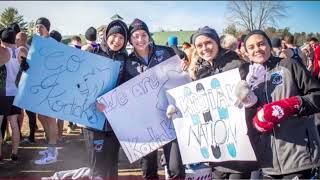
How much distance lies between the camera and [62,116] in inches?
158

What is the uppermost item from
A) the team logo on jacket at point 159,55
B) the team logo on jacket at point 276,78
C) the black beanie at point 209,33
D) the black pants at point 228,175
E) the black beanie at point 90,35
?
the black beanie at point 90,35

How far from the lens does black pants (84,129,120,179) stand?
406cm

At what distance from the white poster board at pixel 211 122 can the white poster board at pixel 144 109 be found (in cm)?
22

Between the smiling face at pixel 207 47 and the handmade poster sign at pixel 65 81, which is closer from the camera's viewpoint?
the smiling face at pixel 207 47

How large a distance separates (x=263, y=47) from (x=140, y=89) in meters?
1.50

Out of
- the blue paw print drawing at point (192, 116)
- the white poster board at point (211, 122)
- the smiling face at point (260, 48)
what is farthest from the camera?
the blue paw print drawing at point (192, 116)

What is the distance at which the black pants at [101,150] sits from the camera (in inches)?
160

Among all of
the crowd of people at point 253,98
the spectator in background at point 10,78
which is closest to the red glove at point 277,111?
the crowd of people at point 253,98

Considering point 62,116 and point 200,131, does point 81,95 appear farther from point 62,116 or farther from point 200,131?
point 200,131

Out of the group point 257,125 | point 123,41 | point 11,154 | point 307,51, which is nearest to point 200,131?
point 257,125

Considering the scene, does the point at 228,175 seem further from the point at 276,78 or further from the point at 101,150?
the point at 101,150

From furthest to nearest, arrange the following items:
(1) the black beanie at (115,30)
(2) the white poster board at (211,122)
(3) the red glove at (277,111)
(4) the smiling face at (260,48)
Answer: (1) the black beanie at (115,30) → (2) the white poster board at (211,122) → (4) the smiling face at (260,48) → (3) the red glove at (277,111)

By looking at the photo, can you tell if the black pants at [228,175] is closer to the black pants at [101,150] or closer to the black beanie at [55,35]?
the black pants at [101,150]

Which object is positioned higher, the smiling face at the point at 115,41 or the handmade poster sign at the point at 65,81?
the smiling face at the point at 115,41
